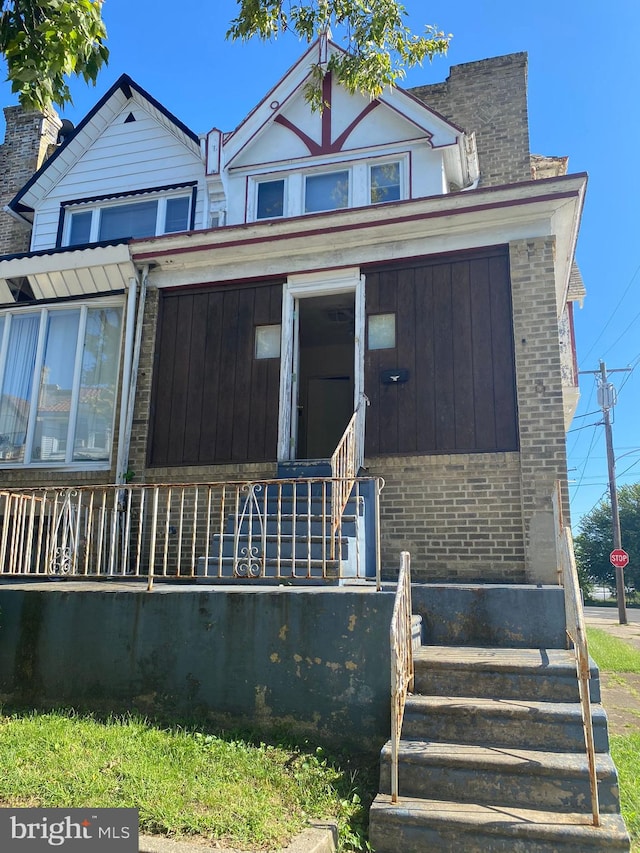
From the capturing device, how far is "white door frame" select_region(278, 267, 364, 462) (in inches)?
322

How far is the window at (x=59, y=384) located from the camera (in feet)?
29.6

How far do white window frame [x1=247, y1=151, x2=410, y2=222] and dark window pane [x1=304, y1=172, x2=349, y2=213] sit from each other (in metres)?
0.06

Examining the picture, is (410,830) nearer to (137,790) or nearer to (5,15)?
(137,790)

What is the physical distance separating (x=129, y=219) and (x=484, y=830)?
10822 millimetres

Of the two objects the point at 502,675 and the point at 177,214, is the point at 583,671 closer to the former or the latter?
the point at 502,675

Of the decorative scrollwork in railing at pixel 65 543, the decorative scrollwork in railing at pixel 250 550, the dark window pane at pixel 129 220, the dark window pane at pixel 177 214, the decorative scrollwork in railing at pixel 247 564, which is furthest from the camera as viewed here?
the dark window pane at pixel 129 220

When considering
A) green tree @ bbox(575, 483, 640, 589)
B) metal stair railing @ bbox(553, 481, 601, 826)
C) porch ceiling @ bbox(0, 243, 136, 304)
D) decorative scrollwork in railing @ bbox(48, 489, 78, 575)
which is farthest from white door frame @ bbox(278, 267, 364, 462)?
green tree @ bbox(575, 483, 640, 589)

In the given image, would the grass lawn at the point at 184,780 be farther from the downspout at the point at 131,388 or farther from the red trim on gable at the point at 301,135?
the red trim on gable at the point at 301,135

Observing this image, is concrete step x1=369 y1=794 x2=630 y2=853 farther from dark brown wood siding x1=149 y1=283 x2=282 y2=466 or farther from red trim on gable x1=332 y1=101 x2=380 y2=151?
red trim on gable x1=332 y1=101 x2=380 y2=151

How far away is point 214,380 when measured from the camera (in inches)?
343

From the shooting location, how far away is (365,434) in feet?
26.1

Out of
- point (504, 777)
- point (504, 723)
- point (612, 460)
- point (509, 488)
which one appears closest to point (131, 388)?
point (509, 488)

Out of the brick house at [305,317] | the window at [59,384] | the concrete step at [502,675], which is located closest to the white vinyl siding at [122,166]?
the brick house at [305,317]

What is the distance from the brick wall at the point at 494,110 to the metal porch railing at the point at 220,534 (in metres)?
8.54
